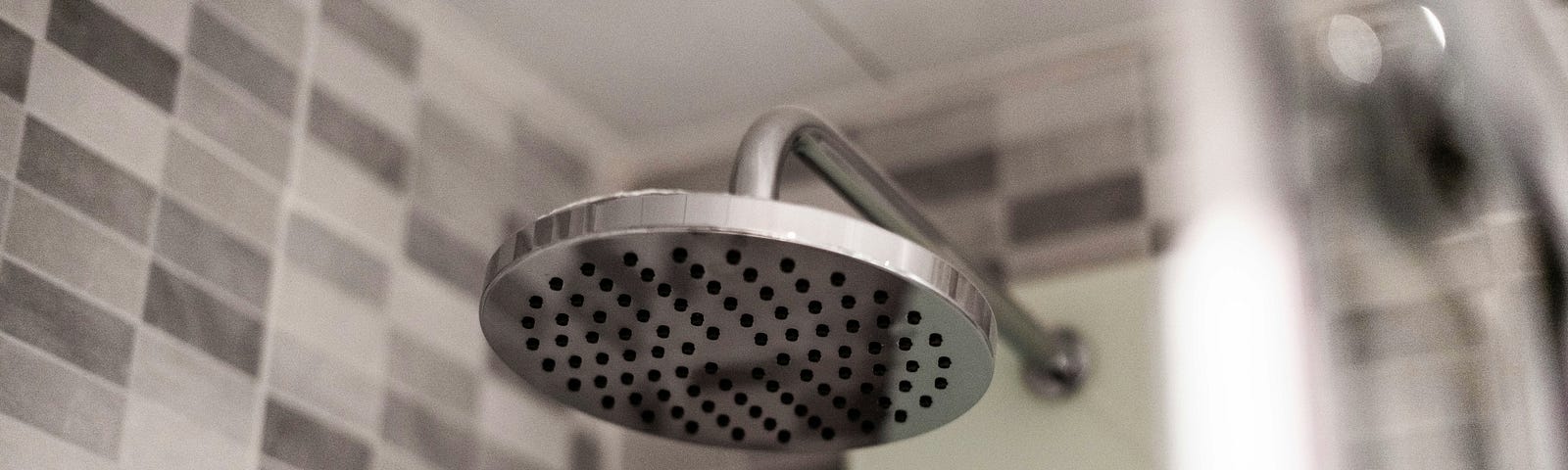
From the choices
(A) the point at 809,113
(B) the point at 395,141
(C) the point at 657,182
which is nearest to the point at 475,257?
(B) the point at 395,141

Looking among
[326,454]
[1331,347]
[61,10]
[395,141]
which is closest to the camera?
[1331,347]

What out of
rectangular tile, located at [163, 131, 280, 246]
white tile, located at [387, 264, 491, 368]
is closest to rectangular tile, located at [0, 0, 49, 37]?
rectangular tile, located at [163, 131, 280, 246]

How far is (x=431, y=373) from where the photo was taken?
112 cm

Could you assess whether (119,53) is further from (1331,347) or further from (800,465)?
(1331,347)

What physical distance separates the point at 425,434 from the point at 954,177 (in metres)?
0.46

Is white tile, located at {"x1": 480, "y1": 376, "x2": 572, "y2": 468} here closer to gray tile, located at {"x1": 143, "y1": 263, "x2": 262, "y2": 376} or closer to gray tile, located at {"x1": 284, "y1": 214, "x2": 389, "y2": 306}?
gray tile, located at {"x1": 284, "y1": 214, "x2": 389, "y2": 306}

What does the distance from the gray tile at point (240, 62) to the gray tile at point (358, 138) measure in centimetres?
3

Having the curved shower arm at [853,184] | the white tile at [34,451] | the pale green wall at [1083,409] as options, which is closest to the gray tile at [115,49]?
the white tile at [34,451]

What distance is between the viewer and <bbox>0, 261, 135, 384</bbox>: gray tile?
2.68 ft

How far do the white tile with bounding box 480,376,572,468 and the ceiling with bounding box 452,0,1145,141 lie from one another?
0.26m

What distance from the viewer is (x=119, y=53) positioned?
36.3 inches

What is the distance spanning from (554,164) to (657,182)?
0.34 ft

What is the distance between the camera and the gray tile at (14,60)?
2.77ft

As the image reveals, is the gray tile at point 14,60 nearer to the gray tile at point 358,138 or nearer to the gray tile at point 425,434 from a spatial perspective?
the gray tile at point 358,138
